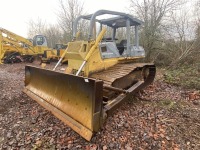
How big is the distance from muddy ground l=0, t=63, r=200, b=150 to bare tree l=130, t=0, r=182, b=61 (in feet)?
22.3

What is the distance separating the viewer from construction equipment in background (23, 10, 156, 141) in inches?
108

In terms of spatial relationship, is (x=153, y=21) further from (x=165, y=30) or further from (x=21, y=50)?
(x=21, y=50)

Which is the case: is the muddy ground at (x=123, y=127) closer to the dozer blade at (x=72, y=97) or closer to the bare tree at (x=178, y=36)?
the dozer blade at (x=72, y=97)

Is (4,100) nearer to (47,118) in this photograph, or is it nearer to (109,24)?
(47,118)

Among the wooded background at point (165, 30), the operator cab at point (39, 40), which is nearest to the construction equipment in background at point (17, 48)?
the operator cab at point (39, 40)

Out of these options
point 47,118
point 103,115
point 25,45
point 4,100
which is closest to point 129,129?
point 103,115

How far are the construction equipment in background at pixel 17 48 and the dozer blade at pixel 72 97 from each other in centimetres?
1131

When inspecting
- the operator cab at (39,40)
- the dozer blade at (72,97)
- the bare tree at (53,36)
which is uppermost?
the bare tree at (53,36)

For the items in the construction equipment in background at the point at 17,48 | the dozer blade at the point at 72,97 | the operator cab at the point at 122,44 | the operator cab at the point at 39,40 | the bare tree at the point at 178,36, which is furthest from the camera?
the operator cab at the point at 39,40

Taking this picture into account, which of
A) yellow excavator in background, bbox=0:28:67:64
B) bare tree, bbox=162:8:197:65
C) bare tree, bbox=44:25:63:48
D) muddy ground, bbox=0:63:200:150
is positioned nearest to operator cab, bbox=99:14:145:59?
muddy ground, bbox=0:63:200:150

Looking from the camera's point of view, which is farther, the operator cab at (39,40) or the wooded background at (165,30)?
the operator cab at (39,40)

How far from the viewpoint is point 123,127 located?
10.8 feet

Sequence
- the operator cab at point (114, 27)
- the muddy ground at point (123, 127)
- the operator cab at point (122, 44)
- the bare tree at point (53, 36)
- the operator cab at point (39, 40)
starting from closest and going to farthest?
the muddy ground at point (123, 127), the operator cab at point (114, 27), the operator cab at point (122, 44), the operator cab at point (39, 40), the bare tree at point (53, 36)

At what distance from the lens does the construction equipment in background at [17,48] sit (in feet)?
45.7
